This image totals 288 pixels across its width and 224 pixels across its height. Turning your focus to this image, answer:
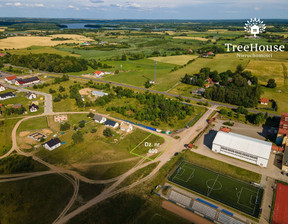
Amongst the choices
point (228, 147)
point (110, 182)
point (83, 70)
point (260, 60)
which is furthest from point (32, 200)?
point (260, 60)

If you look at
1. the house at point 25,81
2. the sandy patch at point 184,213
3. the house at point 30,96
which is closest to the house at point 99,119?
the sandy patch at point 184,213

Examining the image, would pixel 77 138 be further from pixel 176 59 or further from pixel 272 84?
pixel 176 59

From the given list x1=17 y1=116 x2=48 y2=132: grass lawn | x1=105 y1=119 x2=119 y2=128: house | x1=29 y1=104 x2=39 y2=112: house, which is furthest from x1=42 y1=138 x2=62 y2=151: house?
x1=29 y1=104 x2=39 y2=112: house

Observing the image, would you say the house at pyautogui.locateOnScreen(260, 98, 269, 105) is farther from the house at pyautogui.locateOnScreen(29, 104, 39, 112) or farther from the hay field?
the house at pyautogui.locateOnScreen(29, 104, 39, 112)

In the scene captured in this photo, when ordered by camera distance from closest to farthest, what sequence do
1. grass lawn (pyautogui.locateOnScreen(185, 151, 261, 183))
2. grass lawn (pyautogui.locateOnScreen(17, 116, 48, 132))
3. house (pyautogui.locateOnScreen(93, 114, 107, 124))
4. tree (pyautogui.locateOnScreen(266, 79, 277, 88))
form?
1. grass lawn (pyautogui.locateOnScreen(185, 151, 261, 183))
2. grass lawn (pyautogui.locateOnScreen(17, 116, 48, 132))
3. house (pyautogui.locateOnScreen(93, 114, 107, 124))
4. tree (pyautogui.locateOnScreen(266, 79, 277, 88))

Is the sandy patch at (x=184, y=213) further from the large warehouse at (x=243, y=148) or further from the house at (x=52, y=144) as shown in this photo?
the house at (x=52, y=144)

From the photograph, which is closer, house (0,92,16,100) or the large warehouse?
the large warehouse
